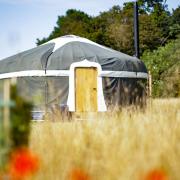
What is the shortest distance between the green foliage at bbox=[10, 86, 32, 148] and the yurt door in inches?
399

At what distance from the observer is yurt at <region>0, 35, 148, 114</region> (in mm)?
12227

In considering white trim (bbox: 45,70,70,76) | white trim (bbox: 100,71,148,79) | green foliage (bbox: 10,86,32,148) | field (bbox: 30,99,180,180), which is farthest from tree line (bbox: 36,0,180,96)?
green foliage (bbox: 10,86,32,148)

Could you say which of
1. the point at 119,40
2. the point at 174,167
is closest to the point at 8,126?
the point at 174,167

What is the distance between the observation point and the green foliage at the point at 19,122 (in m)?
2.30

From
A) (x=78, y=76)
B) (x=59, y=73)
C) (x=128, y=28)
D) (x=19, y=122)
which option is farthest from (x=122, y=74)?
(x=128, y=28)

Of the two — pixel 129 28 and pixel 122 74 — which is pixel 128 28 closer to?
pixel 129 28

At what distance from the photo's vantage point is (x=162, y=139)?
3066 millimetres

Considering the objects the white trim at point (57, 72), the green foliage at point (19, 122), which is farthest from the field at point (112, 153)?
the white trim at point (57, 72)

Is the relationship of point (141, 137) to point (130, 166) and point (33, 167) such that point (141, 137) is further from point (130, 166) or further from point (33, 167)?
point (33, 167)

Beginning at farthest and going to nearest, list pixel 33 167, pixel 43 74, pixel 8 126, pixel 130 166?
pixel 43 74, pixel 130 166, pixel 8 126, pixel 33 167

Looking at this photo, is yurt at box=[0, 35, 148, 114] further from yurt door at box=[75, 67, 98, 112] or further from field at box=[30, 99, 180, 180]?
field at box=[30, 99, 180, 180]

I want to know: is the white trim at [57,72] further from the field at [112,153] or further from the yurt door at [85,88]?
the field at [112,153]

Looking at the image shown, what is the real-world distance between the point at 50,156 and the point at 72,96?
948 cm

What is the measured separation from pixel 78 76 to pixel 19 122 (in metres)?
10.3
